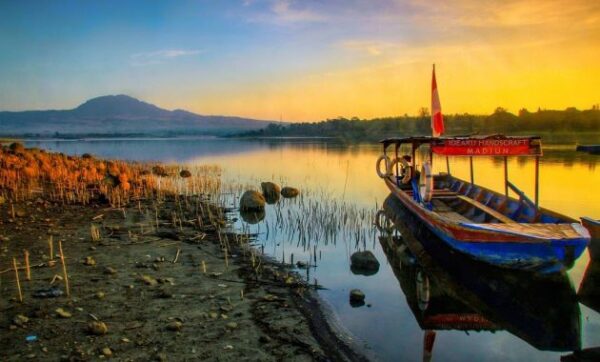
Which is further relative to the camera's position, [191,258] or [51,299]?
[191,258]

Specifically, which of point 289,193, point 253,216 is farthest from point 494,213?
point 289,193

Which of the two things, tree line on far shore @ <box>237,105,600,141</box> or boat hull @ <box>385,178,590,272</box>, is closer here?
boat hull @ <box>385,178,590,272</box>

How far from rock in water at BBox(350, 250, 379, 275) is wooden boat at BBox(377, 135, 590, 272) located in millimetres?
2078

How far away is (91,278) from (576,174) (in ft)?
117

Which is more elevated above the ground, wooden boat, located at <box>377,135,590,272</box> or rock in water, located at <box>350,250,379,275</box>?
wooden boat, located at <box>377,135,590,272</box>

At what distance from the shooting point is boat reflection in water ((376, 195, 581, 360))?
8445 mm

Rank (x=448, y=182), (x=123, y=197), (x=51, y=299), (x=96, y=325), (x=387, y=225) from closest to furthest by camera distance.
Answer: (x=96, y=325) < (x=51, y=299) < (x=387, y=225) < (x=123, y=197) < (x=448, y=182)

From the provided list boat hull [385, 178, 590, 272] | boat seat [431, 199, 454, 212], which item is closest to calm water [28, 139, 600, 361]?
boat hull [385, 178, 590, 272]

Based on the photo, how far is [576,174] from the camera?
109 feet

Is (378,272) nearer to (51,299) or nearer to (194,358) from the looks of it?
(194,358)

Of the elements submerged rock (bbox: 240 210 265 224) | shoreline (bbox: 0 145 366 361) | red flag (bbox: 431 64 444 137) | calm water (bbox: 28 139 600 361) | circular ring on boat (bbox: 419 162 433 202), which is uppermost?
red flag (bbox: 431 64 444 137)

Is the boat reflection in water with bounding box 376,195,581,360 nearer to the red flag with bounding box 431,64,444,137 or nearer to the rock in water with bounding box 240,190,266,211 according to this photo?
the red flag with bounding box 431,64,444,137

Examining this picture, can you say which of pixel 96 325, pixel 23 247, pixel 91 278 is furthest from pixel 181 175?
pixel 96 325

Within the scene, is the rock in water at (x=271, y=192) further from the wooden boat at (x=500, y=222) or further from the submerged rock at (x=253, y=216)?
Result: the wooden boat at (x=500, y=222)
